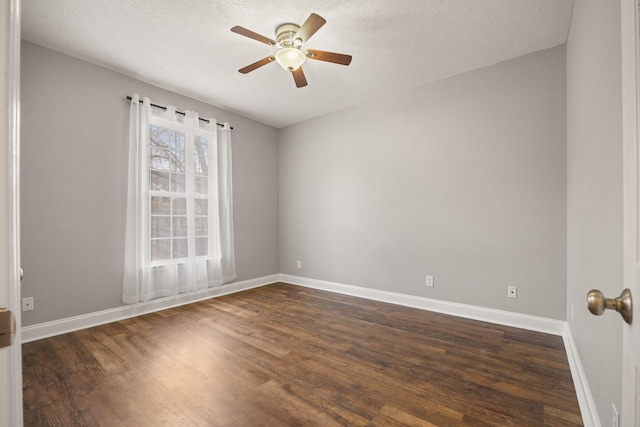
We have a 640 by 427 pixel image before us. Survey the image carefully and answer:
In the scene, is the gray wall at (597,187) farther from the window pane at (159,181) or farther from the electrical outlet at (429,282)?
the window pane at (159,181)

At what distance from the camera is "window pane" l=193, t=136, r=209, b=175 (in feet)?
12.1

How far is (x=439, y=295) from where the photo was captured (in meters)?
3.18

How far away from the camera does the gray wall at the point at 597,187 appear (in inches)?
42.1

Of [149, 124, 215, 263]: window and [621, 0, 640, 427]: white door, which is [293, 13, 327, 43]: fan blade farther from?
[149, 124, 215, 263]: window

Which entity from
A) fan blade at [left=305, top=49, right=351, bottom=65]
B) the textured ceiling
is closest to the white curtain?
the textured ceiling

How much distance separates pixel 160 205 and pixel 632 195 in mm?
3726

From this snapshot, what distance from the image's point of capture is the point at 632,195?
604 mm

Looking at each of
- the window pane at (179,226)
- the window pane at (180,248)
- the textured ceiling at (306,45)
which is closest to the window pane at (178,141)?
the textured ceiling at (306,45)

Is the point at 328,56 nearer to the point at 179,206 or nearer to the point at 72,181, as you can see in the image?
the point at 179,206

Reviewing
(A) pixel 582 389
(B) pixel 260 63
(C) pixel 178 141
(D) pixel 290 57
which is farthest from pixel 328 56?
(A) pixel 582 389

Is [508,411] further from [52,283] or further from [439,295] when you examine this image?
[52,283]

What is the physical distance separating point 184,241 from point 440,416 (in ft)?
10.4

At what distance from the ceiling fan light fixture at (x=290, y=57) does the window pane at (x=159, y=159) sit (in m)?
1.90

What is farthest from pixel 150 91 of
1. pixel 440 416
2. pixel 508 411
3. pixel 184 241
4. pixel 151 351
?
pixel 508 411
